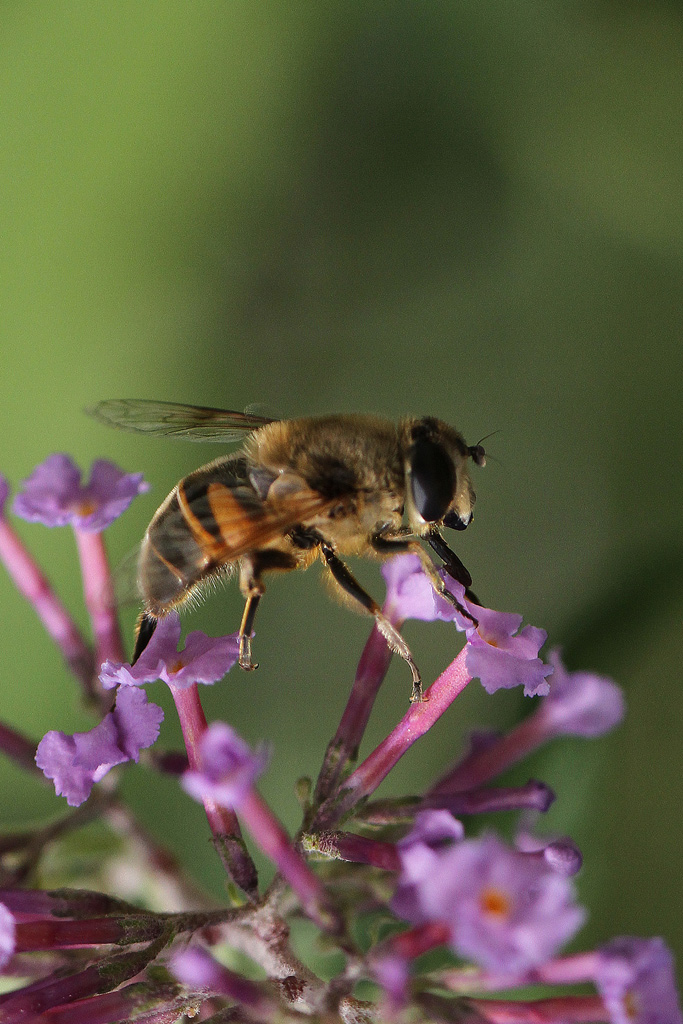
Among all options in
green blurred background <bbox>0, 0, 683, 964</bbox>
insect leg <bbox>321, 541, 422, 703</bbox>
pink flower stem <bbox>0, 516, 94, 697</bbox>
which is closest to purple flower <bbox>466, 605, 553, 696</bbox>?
insect leg <bbox>321, 541, 422, 703</bbox>

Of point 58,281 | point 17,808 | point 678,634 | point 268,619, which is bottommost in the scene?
point 17,808

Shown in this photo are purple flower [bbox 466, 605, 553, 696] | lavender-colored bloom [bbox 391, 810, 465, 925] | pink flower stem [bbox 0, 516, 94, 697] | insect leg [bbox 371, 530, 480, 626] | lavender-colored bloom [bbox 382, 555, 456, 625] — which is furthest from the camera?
pink flower stem [bbox 0, 516, 94, 697]

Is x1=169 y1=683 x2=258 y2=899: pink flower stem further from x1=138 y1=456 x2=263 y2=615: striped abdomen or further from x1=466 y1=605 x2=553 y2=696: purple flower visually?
x1=466 y1=605 x2=553 y2=696: purple flower

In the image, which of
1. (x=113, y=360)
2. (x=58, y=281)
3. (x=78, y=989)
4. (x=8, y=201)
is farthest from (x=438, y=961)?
(x=8, y=201)

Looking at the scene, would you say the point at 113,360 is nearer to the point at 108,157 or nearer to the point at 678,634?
the point at 108,157

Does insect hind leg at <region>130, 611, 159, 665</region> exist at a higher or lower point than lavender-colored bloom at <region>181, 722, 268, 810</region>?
lower

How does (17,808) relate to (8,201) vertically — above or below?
below
